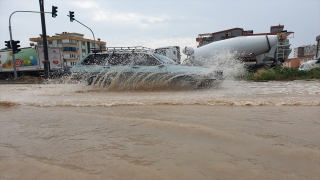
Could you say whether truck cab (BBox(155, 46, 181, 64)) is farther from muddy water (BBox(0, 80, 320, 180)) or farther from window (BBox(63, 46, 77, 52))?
window (BBox(63, 46, 77, 52))

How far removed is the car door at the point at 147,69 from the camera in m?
7.37

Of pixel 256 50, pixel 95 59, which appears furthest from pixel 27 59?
pixel 256 50

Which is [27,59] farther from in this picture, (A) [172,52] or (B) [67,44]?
(B) [67,44]

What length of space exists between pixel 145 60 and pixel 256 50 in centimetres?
971

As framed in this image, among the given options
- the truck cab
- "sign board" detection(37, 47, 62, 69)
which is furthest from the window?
the truck cab

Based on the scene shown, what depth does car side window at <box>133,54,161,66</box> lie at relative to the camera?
753 cm

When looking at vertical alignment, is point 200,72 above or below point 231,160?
above

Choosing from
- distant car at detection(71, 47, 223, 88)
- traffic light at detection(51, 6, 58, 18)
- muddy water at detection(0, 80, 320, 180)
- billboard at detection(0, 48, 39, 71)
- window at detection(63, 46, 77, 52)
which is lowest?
muddy water at detection(0, 80, 320, 180)

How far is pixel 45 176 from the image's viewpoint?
1.97 meters

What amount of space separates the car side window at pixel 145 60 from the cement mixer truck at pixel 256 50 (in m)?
7.03

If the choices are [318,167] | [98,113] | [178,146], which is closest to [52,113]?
[98,113]

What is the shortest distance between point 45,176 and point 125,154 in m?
0.71

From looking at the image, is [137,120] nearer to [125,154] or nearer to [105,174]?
[125,154]

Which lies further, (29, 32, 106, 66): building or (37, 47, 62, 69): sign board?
(29, 32, 106, 66): building
